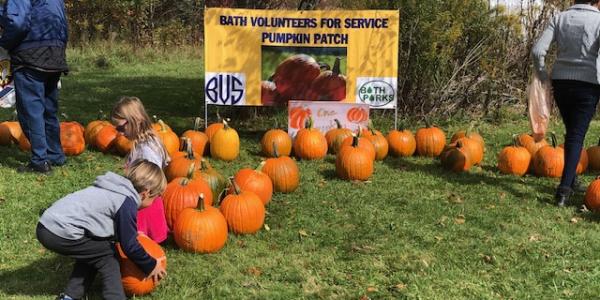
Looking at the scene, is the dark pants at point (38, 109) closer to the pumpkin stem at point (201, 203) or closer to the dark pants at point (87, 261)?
the pumpkin stem at point (201, 203)

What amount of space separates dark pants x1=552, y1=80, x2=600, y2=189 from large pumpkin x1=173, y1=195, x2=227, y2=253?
3.33 metres

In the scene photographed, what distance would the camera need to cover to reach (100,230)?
360 centimetres

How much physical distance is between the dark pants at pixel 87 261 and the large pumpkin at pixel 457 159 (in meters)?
4.39

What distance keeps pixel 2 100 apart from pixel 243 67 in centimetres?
328

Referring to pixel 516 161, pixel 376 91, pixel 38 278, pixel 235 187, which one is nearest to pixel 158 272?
pixel 38 278

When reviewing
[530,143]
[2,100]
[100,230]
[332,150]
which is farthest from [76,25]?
[100,230]

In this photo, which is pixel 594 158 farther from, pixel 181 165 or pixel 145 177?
pixel 145 177

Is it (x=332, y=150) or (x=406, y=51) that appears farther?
(x=406, y=51)

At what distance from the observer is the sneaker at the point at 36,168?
656 cm

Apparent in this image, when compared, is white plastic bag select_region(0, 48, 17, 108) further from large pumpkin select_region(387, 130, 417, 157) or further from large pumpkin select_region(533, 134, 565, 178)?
large pumpkin select_region(533, 134, 565, 178)

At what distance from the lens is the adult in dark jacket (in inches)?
240

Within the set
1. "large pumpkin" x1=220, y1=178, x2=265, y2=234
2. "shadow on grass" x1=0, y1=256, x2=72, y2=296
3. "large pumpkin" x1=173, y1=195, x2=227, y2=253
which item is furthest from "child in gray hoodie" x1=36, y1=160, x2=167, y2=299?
"large pumpkin" x1=220, y1=178, x2=265, y2=234

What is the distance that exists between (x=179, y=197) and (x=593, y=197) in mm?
3696

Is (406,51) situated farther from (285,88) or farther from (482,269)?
(482,269)
